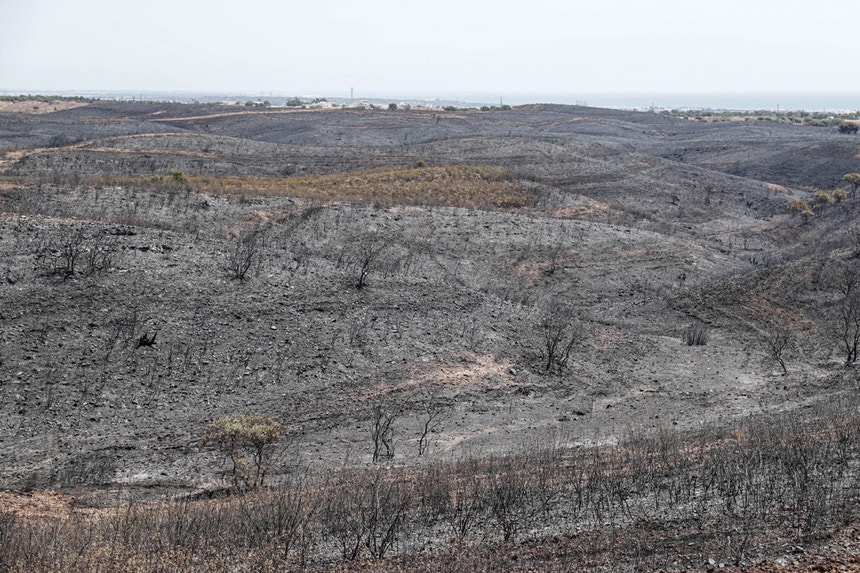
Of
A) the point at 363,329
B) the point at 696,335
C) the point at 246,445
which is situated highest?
the point at 363,329

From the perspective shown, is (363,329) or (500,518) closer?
(500,518)

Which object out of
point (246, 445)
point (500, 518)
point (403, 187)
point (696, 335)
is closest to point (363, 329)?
point (246, 445)

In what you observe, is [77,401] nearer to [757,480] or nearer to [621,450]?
[621,450]

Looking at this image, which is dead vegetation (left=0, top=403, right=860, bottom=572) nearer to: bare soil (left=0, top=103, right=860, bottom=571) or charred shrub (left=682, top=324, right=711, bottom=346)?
bare soil (left=0, top=103, right=860, bottom=571)

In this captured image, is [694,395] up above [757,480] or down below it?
below

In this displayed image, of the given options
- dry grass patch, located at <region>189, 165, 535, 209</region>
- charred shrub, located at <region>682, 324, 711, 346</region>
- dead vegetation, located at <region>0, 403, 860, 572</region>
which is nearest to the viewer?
dead vegetation, located at <region>0, 403, 860, 572</region>

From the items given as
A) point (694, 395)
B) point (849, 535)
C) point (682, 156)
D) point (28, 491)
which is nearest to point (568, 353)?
point (694, 395)

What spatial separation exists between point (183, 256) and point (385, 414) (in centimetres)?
878

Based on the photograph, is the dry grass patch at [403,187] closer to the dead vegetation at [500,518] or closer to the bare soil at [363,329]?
the bare soil at [363,329]

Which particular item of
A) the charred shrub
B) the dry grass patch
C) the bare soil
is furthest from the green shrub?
the dry grass patch

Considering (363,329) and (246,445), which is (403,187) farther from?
(246,445)

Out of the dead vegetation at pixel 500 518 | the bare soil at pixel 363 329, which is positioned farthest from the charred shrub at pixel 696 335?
the dead vegetation at pixel 500 518

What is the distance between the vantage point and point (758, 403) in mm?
17219

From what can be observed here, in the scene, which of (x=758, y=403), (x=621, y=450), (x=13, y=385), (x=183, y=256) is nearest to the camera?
(x=621, y=450)
